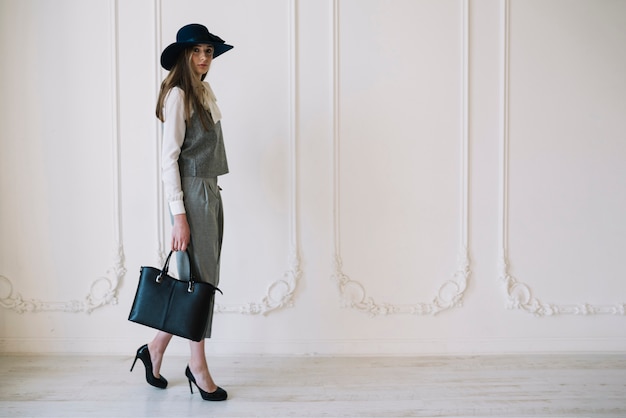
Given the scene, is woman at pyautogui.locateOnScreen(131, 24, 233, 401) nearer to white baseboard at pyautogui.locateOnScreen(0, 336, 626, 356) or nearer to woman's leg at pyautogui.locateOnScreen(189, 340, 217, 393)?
woman's leg at pyautogui.locateOnScreen(189, 340, 217, 393)

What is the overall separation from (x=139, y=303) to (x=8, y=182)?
118 centimetres

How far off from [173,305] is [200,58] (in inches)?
38.7

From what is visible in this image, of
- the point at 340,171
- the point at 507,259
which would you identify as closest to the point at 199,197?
the point at 340,171

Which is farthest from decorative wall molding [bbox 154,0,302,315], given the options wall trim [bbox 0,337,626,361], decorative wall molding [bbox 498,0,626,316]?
decorative wall molding [bbox 498,0,626,316]

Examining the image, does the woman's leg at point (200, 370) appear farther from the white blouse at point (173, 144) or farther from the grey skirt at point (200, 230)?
the white blouse at point (173, 144)

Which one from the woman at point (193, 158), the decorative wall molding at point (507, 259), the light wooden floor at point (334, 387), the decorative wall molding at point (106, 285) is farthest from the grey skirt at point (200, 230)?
the decorative wall molding at point (507, 259)

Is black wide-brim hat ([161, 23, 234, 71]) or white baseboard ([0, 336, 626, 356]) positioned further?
white baseboard ([0, 336, 626, 356])

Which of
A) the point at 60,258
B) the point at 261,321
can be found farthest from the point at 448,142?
the point at 60,258

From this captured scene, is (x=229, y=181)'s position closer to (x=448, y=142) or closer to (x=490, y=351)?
(x=448, y=142)

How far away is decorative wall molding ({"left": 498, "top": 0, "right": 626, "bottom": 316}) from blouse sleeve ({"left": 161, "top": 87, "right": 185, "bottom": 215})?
5.24ft

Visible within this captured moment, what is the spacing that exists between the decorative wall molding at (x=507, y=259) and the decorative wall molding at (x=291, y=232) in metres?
1.02

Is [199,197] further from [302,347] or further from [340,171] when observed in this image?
[302,347]

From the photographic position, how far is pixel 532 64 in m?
3.07

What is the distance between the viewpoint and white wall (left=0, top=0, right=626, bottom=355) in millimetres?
3037
